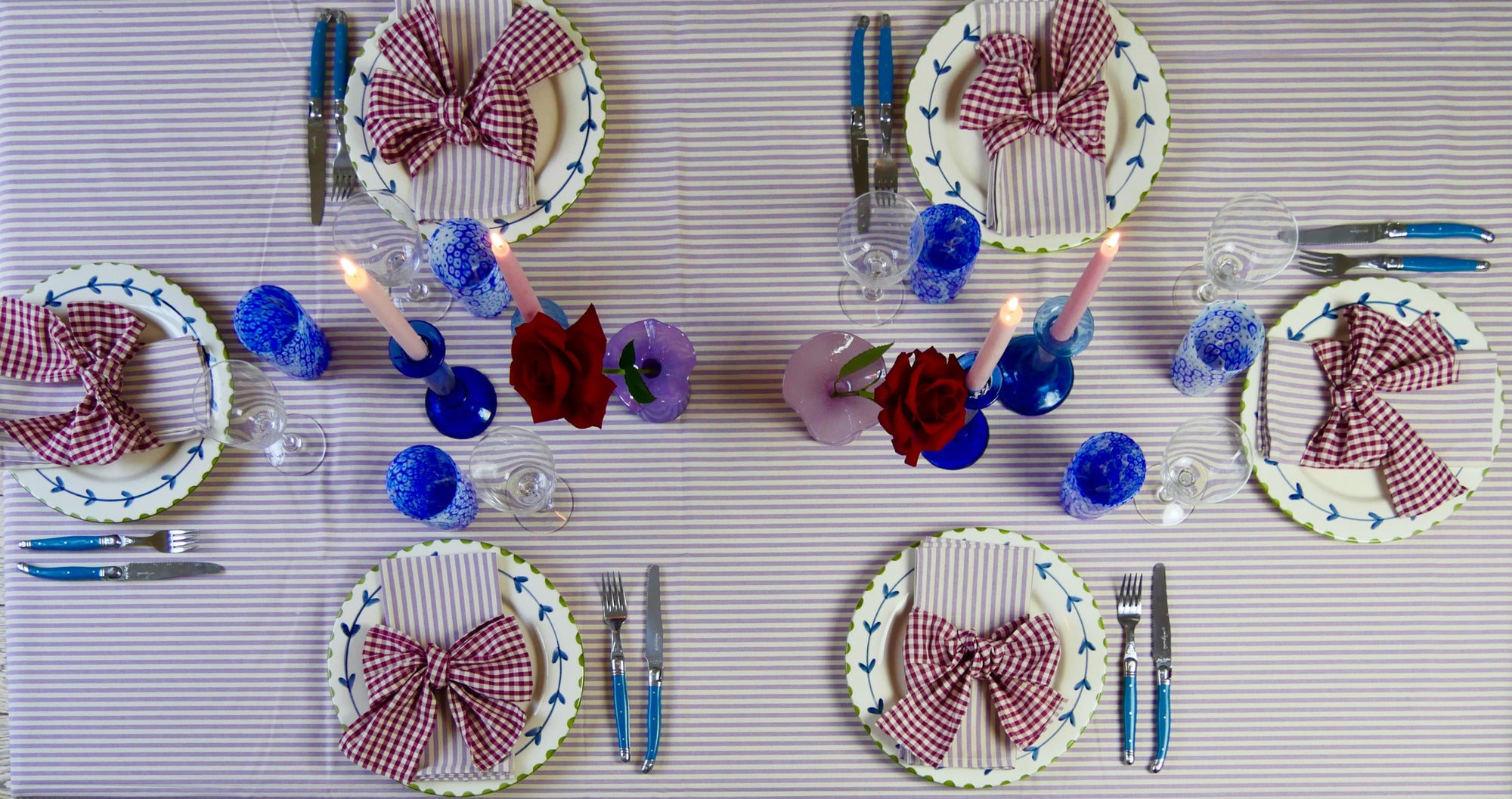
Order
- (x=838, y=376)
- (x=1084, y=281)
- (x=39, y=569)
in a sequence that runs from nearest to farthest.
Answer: (x=1084, y=281)
(x=838, y=376)
(x=39, y=569)

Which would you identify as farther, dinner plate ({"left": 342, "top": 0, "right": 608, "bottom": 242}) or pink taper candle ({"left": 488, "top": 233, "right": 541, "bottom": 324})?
dinner plate ({"left": 342, "top": 0, "right": 608, "bottom": 242})

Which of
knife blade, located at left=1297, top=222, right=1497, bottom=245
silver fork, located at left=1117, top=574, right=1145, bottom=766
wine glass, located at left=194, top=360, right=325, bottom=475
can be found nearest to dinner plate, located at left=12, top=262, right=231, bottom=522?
wine glass, located at left=194, top=360, right=325, bottom=475

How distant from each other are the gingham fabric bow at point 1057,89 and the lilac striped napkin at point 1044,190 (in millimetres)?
14

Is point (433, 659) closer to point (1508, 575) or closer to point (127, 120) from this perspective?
point (127, 120)

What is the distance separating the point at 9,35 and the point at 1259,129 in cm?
165

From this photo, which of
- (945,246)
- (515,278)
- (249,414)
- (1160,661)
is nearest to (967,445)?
(945,246)

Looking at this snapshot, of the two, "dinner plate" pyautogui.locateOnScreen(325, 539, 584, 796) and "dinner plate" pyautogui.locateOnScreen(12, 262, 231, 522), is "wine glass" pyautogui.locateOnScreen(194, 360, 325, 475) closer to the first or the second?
"dinner plate" pyautogui.locateOnScreen(12, 262, 231, 522)

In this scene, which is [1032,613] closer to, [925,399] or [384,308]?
[925,399]

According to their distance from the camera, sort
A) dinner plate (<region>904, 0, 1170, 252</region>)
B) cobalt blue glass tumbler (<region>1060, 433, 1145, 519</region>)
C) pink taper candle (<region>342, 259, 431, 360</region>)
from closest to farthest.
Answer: pink taper candle (<region>342, 259, 431, 360</region>) → cobalt blue glass tumbler (<region>1060, 433, 1145, 519</region>) → dinner plate (<region>904, 0, 1170, 252</region>)

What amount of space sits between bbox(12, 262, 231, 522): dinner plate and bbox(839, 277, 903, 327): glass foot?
777 mm

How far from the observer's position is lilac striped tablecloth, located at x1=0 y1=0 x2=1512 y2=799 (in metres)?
1.12

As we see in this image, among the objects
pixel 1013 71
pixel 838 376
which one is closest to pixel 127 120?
pixel 838 376

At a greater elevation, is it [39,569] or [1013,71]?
[1013,71]

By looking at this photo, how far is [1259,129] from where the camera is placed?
1162 mm
